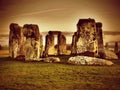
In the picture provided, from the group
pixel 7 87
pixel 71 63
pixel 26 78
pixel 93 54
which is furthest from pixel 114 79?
pixel 93 54

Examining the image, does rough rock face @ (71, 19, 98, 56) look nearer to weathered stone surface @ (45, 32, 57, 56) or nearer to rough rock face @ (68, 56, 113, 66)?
rough rock face @ (68, 56, 113, 66)

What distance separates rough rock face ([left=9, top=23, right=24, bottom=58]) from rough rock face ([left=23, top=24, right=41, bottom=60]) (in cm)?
348

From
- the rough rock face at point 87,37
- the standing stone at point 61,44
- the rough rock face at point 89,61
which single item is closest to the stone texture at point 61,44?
the standing stone at point 61,44

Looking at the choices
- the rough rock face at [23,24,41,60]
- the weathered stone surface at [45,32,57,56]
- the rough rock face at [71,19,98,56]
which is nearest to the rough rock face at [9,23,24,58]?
the rough rock face at [23,24,41,60]

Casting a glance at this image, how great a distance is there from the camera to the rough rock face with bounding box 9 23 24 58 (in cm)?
2383

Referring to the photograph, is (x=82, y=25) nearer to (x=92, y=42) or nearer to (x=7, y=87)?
(x=92, y=42)

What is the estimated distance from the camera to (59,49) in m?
30.0

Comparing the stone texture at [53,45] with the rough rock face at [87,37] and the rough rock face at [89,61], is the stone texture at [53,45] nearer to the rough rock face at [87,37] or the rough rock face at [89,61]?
the rough rock face at [87,37]

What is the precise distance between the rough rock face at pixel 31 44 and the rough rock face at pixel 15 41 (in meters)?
3.48

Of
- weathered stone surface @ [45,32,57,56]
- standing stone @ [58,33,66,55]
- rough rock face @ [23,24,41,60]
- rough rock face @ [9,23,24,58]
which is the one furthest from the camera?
standing stone @ [58,33,66,55]

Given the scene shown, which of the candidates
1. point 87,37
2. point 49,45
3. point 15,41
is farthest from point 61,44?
point 87,37

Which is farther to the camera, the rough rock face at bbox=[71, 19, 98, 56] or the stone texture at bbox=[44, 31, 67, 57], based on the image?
the stone texture at bbox=[44, 31, 67, 57]

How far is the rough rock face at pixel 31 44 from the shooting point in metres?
20.4

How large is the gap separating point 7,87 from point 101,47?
58.9 feet
